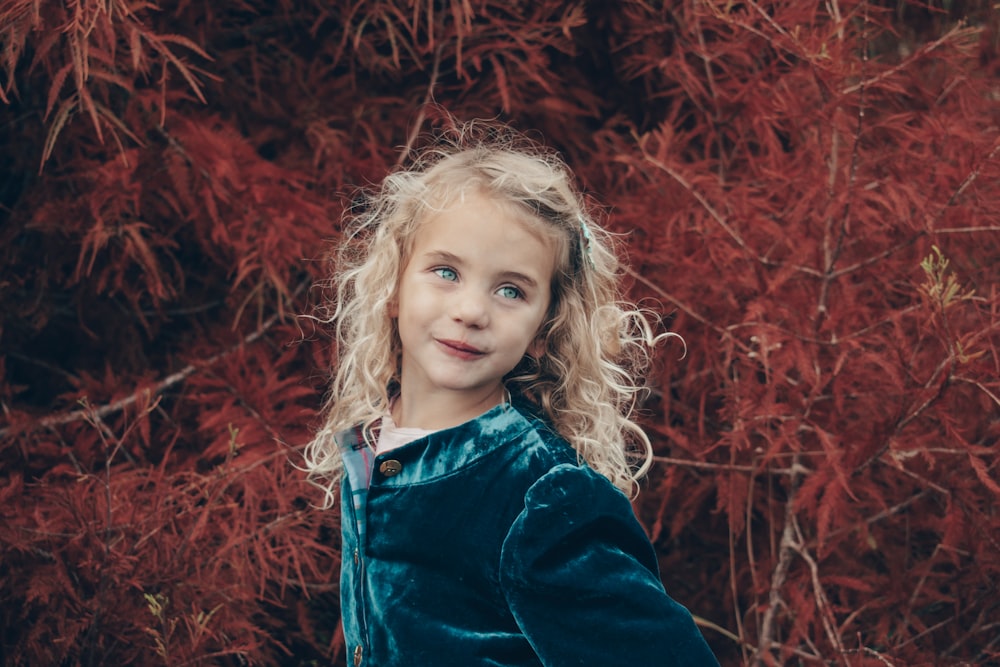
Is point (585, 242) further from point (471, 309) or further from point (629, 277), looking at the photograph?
point (629, 277)

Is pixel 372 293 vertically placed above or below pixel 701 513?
above

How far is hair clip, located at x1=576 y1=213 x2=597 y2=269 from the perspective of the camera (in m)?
1.54

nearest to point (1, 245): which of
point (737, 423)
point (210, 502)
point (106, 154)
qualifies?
point (106, 154)

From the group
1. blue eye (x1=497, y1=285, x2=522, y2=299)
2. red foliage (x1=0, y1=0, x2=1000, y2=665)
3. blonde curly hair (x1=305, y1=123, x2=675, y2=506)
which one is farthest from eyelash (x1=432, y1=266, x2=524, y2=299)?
red foliage (x1=0, y1=0, x2=1000, y2=665)

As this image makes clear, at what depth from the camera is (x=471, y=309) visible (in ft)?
4.40

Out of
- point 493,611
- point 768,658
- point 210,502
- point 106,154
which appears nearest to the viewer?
point 493,611

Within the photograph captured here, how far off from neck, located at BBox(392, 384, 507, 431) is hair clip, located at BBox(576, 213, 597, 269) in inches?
10.5

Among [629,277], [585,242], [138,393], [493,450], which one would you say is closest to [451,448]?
[493,450]

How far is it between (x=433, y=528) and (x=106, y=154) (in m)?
1.37

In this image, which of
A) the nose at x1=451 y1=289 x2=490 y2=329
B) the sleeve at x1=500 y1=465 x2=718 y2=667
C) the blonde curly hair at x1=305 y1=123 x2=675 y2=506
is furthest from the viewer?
the blonde curly hair at x1=305 y1=123 x2=675 y2=506

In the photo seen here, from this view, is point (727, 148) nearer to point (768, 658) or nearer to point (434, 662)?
point (768, 658)

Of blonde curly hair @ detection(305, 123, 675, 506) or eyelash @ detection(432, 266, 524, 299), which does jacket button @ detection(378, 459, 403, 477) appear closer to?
blonde curly hair @ detection(305, 123, 675, 506)

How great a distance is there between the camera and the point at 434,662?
133 cm

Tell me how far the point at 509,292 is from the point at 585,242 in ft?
0.73
